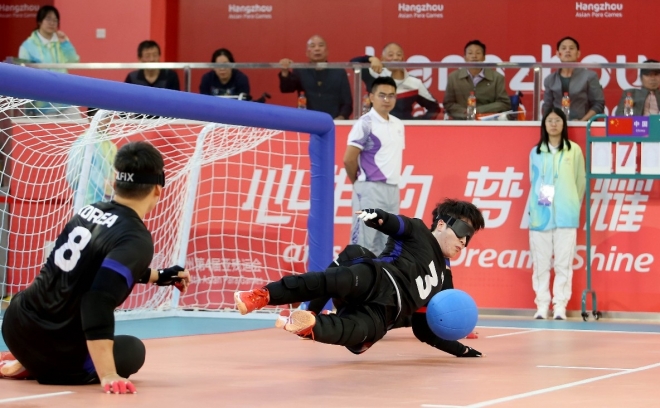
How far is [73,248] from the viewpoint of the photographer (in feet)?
18.6

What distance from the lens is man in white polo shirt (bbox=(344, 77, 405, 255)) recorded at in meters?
11.4

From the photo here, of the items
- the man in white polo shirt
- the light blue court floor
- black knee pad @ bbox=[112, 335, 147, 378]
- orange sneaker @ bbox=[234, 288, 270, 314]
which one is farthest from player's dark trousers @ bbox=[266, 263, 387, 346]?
the man in white polo shirt

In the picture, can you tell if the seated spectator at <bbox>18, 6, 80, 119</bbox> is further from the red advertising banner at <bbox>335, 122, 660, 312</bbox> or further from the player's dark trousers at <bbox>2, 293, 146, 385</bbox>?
the player's dark trousers at <bbox>2, 293, 146, 385</bbox>

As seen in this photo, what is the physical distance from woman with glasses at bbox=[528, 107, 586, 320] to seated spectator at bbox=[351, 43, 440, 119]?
1.32 m

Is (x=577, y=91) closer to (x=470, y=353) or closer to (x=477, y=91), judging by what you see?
(x=477, y=91)

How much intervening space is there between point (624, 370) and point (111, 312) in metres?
3.47

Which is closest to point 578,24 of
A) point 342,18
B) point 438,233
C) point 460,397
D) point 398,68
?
point 342,18

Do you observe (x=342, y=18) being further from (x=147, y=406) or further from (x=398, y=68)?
(x=147, y=406)

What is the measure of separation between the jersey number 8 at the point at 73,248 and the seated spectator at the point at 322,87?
7.46 m

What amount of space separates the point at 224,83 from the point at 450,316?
652 centimetres

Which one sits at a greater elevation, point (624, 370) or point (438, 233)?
point (438, 233)

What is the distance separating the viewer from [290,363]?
7.46 m

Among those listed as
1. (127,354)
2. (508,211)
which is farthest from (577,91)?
(127,354)

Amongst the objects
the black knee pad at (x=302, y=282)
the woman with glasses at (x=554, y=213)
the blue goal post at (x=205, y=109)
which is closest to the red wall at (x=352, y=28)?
the woman with glasses at (x=554, y=213)
